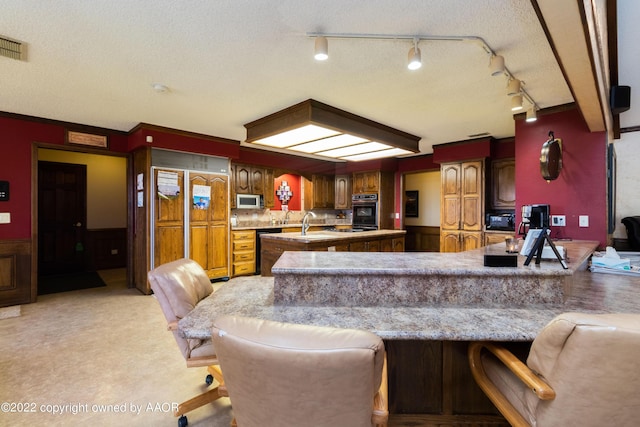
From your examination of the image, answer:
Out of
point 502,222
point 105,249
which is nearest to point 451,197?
point 502,222

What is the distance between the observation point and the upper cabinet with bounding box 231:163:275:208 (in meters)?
5.83

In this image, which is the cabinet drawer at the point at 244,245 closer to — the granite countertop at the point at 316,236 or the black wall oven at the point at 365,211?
the granite countertop at the point at 316,236

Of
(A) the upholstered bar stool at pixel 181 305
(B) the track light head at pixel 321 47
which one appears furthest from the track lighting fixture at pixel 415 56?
(A) the upholstered bar stool at pixel 181 305

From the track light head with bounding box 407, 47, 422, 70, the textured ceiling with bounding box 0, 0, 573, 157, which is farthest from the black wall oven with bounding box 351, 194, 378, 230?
the track light head with bounding box 407, 47, 422, 70

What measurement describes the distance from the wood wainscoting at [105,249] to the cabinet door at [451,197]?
6.75 metres

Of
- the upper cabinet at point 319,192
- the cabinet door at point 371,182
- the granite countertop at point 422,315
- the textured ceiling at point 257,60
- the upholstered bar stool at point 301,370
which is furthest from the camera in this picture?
the upper cabinet at point 319,192

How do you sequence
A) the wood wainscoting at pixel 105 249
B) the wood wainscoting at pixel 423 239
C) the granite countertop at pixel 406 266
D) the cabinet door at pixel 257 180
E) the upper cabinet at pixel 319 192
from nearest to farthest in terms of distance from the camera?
the granite countertop at pixel 406 266
the cabinet door at pixel 257 180
the wood wainscoting at pixel 105 249
the upper cabinet at pixel 319 192
the wood wainscoting at pixel 423 239

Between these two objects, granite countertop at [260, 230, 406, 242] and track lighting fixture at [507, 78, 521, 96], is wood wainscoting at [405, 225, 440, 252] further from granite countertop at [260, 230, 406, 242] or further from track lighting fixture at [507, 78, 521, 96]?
track lighting fixture at [507, 78, 521, 96]

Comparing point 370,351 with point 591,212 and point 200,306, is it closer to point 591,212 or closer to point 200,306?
point 200,306

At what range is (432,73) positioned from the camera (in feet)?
8.86

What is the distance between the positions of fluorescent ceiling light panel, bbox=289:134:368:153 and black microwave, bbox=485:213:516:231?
2669 mm

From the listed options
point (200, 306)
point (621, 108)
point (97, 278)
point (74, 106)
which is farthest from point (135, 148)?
point (621, 108)

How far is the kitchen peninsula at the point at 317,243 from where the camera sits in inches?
153

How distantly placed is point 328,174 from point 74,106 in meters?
4.97
